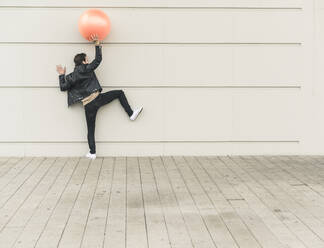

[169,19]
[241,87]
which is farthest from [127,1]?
[241,87]

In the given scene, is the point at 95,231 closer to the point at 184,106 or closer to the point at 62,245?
the point at 62,245

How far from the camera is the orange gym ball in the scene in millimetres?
9164

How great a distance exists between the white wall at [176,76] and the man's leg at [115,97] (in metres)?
0.19

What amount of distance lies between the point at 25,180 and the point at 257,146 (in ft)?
14.7

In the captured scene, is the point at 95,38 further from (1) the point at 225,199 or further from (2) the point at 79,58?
(1) the point at 225,199

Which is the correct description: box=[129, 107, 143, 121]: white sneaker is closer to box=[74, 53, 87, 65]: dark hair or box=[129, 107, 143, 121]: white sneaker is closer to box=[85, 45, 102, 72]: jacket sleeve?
box=[85, 45, 102, 72]: jacket sleeve

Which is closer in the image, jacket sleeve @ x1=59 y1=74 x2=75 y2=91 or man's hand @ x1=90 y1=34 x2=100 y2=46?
man's hand @ x1=90 y1=34 x2=100 y2=46

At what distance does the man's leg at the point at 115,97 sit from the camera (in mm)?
9711

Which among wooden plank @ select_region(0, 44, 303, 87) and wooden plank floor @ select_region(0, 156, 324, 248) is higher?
wooden plank @ select_region(0, 44, 303, 87)

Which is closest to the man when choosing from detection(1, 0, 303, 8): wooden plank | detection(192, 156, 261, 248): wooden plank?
detection(1, 0, 303, 8): wooden plank

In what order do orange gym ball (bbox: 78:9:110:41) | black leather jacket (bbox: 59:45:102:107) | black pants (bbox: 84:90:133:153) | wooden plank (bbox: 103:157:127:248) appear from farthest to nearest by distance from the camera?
black pants (bbox: 84:90:133:153) → black leather jacket (bbox: 59:45:102:107) → orange gym ball (bbox: 78:9:110:41) → wooden plank (bbox: 103:157:127:248)

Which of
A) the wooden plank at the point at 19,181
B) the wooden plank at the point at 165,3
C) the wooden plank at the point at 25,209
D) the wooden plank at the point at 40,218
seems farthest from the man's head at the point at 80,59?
the wooden plank at the point at 40,218

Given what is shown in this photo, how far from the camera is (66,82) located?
9578mm

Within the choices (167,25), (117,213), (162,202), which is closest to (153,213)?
(117,213)
